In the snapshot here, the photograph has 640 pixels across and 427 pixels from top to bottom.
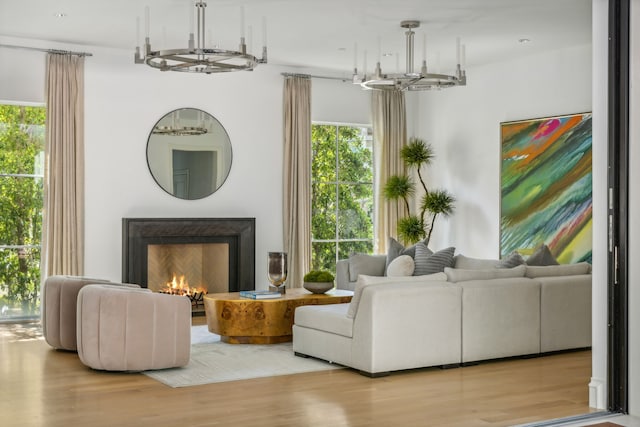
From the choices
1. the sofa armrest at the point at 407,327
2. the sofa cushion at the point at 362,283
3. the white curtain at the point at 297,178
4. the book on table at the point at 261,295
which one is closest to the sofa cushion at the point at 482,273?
the sofa armrest at the point at 407,327

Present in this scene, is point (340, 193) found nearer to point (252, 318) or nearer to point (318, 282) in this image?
point (318, 282)

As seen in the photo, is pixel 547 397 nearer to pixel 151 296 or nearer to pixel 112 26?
pixel 151 296

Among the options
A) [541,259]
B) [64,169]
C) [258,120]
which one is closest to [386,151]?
[258,120]

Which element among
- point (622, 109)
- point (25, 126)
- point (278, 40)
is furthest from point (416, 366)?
point (25, 126)

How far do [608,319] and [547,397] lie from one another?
782 millimetres

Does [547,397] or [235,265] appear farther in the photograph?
[235,265]

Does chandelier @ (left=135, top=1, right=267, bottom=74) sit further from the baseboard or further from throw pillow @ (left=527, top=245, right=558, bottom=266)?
the baseboard

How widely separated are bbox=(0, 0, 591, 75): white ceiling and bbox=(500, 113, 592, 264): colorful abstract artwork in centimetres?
98

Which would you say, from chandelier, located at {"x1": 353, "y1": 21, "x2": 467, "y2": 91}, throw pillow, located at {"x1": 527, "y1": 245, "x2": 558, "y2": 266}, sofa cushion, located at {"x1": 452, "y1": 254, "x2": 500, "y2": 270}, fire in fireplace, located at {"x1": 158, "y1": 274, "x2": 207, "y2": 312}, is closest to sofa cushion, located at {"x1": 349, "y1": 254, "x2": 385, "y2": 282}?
sofa cushion, located at {"x1": 452, "y1": 254, "x2": 500, "y2": 270}

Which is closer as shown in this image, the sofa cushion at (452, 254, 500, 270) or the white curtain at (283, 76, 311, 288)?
the sofa cushion at (452, 254, 500, 270)

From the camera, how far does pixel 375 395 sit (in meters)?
5.92

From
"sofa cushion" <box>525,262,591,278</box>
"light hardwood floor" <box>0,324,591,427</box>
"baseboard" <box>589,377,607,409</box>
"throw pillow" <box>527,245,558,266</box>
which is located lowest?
"light hardwood floor" <box>0,324,591,427</box>

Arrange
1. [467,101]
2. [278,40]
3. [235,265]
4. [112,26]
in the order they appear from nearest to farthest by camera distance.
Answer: [112,26], [278,40], [235,265], [467,101]

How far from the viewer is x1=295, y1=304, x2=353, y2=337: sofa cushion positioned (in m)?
6.76
